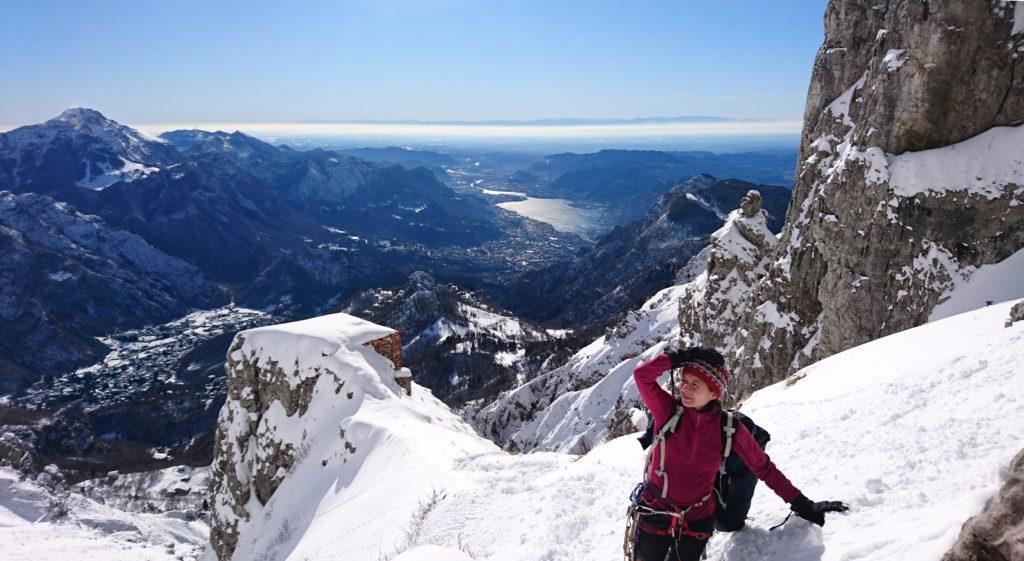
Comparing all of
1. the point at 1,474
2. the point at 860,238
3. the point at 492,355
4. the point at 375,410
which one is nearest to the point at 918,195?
the point at 860,238

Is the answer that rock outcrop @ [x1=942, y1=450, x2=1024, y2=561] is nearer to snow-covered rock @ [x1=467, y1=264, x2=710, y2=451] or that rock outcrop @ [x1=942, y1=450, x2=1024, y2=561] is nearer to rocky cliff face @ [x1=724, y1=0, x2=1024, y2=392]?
rocky cliff face @ [x1=724, y1=0, x2=1024, y2=392]

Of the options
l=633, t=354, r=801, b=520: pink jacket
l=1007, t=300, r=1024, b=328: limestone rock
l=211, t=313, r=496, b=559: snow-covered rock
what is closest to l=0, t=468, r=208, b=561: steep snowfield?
l=211, t=313, r=496, b=559: snow-covered rock

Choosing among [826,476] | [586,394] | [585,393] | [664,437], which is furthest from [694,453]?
[585,393]

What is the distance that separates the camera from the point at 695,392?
642 centimetres

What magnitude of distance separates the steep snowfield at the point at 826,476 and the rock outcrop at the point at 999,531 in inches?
15.3

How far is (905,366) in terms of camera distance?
10.6 metres

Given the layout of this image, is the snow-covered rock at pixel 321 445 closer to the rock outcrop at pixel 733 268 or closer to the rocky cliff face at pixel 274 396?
the rocky cliff face at pixel 274 396

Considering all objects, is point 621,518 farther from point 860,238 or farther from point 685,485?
point 860,238

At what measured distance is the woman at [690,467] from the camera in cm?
635

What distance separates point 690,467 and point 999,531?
3081 mm

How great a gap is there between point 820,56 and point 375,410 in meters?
39.4

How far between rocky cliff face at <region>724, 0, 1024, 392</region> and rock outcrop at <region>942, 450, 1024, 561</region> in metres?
24.4

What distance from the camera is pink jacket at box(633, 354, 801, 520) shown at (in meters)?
6.40

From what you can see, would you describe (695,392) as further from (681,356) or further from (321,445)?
(321,445)
